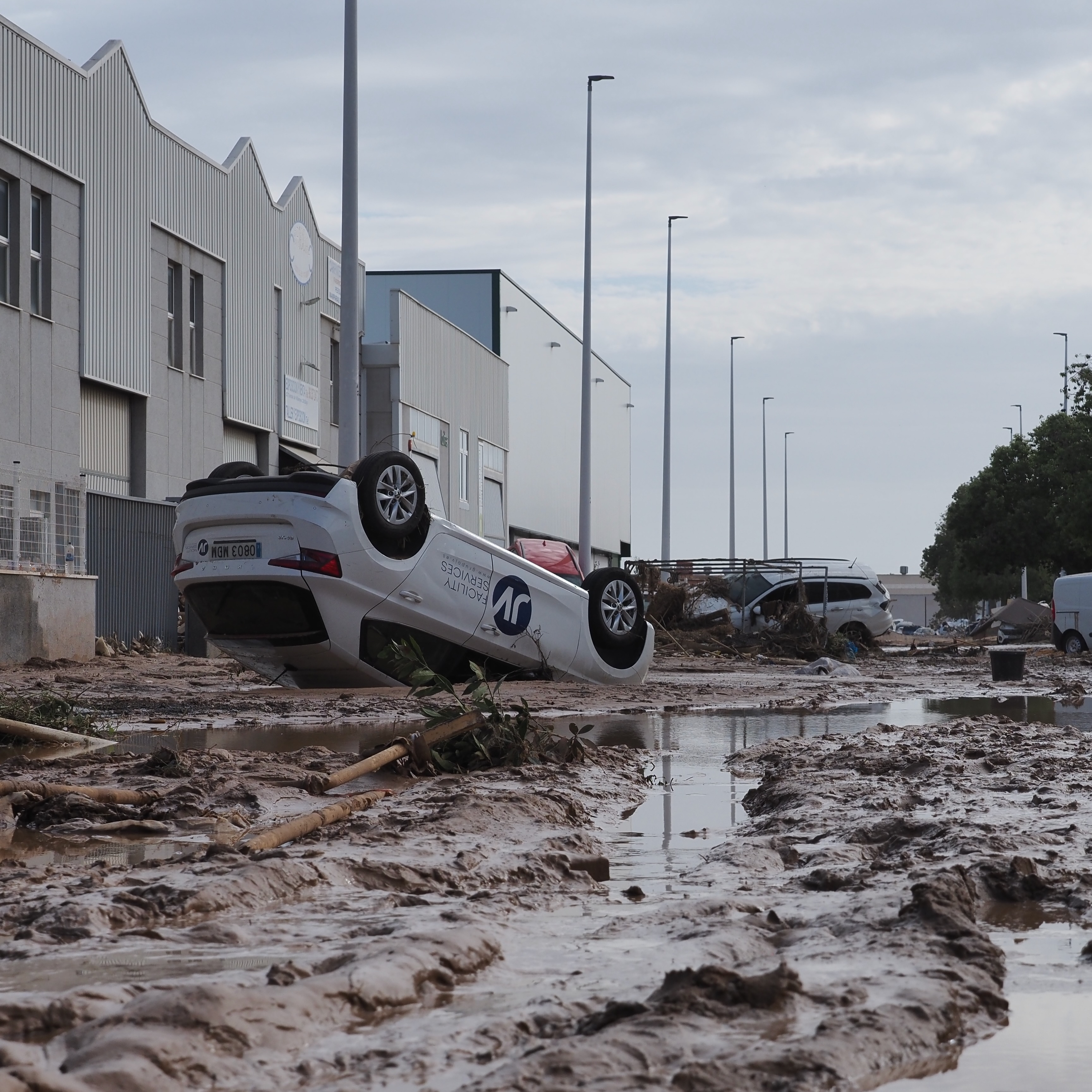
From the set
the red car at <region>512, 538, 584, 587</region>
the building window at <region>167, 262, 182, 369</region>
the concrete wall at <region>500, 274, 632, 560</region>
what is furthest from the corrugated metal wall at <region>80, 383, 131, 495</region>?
the concrete wall at <region>500, 274, 632, 560</region>

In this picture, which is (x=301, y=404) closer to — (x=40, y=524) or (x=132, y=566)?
(x=132, y=566)

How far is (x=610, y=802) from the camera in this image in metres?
6.41

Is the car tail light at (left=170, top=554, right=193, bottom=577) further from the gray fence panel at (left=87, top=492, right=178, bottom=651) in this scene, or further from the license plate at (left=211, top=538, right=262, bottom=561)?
the gray fence panel at (left=87, top=492, right=178, bottom=651)

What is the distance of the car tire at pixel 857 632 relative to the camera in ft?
104

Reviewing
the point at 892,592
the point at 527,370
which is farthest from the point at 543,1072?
the point at 892,592

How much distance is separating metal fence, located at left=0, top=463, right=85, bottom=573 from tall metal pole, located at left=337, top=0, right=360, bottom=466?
421cm

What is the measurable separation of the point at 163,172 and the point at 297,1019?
89.1ft

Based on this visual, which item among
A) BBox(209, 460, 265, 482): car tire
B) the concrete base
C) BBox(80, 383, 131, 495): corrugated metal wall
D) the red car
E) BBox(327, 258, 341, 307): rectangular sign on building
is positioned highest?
BBox(327, 258, 341, 307): rectangular sign on building

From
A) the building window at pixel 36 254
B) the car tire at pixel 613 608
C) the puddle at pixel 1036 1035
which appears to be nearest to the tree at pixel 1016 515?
the building window at pixel 36 254

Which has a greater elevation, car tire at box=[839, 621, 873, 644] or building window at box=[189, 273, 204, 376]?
building window at box=[189, 273, 204, 376]

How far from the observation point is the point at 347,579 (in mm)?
11633

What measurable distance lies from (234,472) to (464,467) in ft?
111

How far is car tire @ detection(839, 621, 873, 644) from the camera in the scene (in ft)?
104

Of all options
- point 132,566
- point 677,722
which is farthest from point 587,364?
point 677,722
